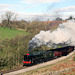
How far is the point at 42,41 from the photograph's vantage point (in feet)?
96.1

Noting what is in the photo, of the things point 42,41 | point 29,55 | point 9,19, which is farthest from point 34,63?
point 9,19

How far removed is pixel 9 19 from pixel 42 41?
46.2m

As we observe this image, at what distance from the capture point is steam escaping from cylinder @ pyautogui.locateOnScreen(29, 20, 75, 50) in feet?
93.5

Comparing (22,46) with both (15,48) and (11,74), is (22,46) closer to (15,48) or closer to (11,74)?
(15,48)

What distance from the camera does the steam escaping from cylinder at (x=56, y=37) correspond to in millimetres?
28500

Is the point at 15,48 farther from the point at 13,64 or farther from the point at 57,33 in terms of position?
the point at 57,33

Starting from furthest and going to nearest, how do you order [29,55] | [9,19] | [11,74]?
[9,19], [29,55], [11,74]

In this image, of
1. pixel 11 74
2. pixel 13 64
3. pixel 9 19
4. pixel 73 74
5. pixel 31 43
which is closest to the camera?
pixel 11 74

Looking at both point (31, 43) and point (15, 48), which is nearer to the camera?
point (31, 43)

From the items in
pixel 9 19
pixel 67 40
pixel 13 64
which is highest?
pixel 9 19

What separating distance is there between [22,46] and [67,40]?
11.6 metres

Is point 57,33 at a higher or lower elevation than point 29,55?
higher

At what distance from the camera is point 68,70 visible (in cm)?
2498

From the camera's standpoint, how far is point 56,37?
103ft
